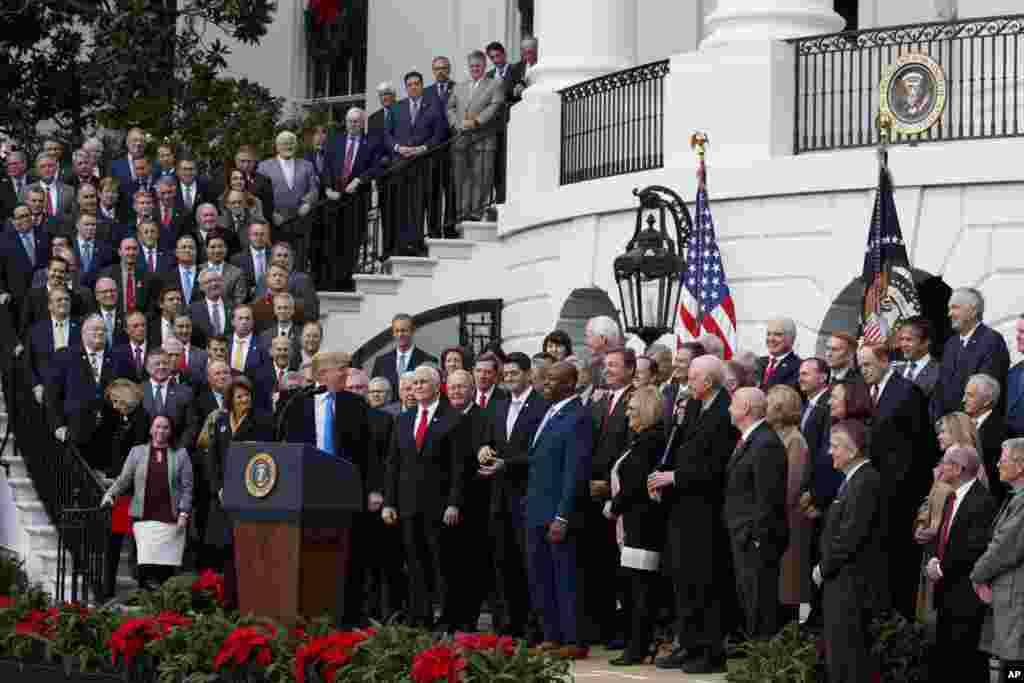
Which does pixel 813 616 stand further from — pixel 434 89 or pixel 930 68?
pixel 434 89

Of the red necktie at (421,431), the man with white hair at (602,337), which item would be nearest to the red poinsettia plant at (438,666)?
the red necktie at (421,431)

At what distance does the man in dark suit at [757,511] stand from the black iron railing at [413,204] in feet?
32.6

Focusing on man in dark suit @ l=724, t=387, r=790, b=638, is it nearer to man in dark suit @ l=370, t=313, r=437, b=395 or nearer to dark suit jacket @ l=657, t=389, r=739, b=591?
dark suit jacket @ l=657, t=389, r=739, b=591

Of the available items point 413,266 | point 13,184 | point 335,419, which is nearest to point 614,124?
point 413,266

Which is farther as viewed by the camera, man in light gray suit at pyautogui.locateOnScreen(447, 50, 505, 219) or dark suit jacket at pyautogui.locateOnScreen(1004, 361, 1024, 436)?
man in light gray suit at pyautogui.locateOnScreen(447, 50, 505, 219)

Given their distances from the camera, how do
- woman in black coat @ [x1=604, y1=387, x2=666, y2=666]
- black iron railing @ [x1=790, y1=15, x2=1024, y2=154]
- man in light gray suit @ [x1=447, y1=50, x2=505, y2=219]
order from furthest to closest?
1. man in light gray suit @ [x1=447, y1=50, x2=505, y2=219]
2. black iron railing @ [x1=790, y1=15, x2=1024, y2=154]
3. woman in black coat @ [x1=604, y1=387, x2=666, y2=666]

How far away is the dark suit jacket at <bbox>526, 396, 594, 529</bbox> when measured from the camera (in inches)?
609

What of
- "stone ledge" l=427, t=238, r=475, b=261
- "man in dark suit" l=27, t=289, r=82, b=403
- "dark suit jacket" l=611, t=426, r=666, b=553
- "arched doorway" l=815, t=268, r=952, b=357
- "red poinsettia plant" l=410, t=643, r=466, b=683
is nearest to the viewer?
"red poinsettia plant" l=410, t=643, r=466, b=683

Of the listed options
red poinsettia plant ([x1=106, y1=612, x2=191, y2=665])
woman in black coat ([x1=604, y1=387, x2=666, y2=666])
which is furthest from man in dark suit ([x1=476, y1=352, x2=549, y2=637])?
red poinsettia plant ([x1=106, y1=612, x2=191, y2=665])

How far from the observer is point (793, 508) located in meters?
14.3

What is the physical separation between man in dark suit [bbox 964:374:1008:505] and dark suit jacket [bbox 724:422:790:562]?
1.12 m

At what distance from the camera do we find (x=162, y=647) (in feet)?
45.9

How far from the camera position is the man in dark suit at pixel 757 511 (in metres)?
14.0

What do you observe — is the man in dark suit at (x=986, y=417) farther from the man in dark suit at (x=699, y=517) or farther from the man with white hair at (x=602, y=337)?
the man with white hair at (x=602, y=337)
